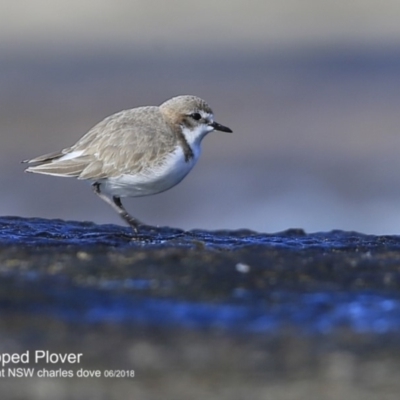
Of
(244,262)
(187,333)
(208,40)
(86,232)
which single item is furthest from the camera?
(208,40)

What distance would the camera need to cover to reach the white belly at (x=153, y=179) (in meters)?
8.98

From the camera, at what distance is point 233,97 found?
2806cm

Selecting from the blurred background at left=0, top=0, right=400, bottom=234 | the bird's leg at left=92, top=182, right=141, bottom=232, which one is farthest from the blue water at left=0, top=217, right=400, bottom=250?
the blurred background at left=0, top=0, right=400, bottom=234

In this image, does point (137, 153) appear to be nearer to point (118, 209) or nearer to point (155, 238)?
point (118, 209)

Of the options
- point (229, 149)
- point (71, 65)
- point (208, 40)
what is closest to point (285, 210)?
point (229, 149)

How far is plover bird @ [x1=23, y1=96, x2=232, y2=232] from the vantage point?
902 centimetres

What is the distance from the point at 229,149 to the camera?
21.4 metres

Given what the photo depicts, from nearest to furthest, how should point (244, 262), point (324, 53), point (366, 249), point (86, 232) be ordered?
point (244, 262) < point (366, 249) < point (86, 232) < point (324, 53)

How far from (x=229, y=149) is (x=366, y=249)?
46.2ft

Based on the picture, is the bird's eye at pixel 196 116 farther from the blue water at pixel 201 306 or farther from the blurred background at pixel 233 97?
the blurred background at pixel 233 97

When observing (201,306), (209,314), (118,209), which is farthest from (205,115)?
(209,314)

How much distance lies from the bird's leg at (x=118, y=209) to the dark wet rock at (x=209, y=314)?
142 centimetres

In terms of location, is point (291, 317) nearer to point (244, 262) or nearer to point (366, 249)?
point (244, 262)

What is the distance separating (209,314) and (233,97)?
22.4m
